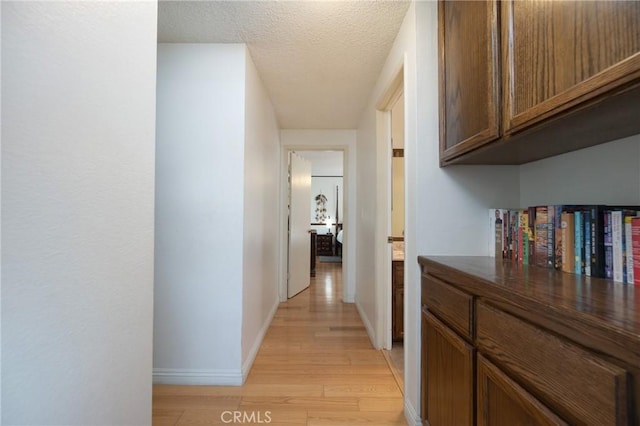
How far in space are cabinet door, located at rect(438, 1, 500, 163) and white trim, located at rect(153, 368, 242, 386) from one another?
183 centimetres

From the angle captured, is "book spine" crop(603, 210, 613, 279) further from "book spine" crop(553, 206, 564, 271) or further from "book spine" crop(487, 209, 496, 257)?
"book spine" crop(487, 209, 496, 257)

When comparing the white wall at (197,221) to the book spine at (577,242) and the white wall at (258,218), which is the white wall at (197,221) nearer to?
the white wall at (258,218)

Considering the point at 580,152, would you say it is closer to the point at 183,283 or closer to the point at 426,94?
the point at 426,94

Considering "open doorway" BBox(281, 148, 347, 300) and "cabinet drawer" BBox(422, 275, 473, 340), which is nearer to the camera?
"cabinet drawer" BBox(422, 275, 473, 340)

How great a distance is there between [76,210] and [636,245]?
4.82 feet

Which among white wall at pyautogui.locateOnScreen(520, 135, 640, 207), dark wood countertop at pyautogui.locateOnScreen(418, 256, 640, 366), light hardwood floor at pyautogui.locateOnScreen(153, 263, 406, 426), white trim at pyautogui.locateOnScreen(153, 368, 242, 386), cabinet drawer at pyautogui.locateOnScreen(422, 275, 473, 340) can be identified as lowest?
light hardwood floor at pyautogui.locateOnScreen(153, 263, 406, 426)

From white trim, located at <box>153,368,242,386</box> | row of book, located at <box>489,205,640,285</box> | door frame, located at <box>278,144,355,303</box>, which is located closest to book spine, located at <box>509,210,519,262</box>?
row of book, located at <box>489,205,640,285</box>

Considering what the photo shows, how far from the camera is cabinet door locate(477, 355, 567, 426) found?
0.70 metres

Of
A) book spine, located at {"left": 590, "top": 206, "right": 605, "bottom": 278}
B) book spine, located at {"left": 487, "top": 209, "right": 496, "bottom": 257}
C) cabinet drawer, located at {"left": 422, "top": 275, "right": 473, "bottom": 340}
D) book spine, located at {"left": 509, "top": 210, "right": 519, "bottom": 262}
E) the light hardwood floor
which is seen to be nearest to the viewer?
book spine, located at {"left": 590, "top": 206, "right": 605, "bottom": 278}

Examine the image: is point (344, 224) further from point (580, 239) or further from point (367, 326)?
point (580, 239)

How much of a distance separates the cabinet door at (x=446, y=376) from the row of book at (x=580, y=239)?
460 millimetres

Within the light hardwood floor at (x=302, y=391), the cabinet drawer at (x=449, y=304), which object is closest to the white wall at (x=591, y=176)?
the cabinet drawer at (x=449, y=304)

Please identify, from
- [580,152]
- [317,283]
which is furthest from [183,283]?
[317,283]

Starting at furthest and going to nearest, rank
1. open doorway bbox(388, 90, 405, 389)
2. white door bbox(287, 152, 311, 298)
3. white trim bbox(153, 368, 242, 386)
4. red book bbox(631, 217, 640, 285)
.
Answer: white door bbox(287, 152, 311, 298)
open doorway bbox(388, 90, 405, 389)
white trim bbox(153, 368, 242, 386)
red book bbox(631, 217, 640, 285)
